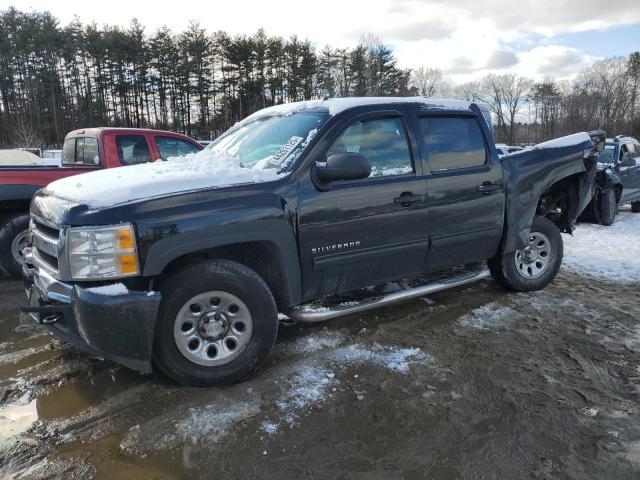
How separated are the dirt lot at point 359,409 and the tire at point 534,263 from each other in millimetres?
806

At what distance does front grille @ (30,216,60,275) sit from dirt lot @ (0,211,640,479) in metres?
0.81

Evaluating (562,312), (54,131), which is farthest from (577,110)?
(562,312)

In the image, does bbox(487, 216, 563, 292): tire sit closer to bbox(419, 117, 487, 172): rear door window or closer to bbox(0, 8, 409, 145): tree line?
bbox(419, 117, 487, 172): rear door window

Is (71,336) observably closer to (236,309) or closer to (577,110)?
(236,309)

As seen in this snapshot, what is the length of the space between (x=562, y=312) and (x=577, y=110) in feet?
250

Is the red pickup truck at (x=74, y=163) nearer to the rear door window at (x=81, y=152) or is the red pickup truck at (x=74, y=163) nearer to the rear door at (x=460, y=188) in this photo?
the rear door window at (x=81, y=152)

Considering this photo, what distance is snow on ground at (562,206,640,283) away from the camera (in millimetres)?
6334

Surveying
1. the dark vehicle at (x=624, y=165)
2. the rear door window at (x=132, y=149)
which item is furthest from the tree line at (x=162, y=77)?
the rear door window at (x=132, y=149)

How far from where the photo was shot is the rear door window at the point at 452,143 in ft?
14.1

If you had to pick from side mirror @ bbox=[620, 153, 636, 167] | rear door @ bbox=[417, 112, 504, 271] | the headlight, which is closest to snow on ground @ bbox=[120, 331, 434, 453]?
the headlight

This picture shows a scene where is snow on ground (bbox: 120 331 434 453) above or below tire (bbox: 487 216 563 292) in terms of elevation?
below

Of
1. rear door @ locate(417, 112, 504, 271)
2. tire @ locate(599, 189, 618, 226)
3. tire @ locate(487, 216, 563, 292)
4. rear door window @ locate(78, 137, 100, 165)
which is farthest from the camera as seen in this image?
tire @ locate(599, 189, 618, 226)

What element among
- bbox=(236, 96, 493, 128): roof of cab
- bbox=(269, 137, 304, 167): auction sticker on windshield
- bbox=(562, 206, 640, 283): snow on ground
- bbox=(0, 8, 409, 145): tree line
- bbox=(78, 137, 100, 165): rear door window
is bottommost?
bbox=(562, 206, 640, 283): snow on ground

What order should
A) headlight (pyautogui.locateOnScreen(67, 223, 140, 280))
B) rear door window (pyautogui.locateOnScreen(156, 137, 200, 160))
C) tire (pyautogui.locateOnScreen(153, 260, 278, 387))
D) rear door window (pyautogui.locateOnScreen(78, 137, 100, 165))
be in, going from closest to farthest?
headlight (pyautogui.locateOnScreen(67, 223, 140, 280)) < tire (pyautogui.locateOnScreen(153, 260, 278, 387)) < rear door window (pyautogui.locateOnScreen(78, 137, 100, 165)) < rear door window (pyautogui.locateOnScreen(156, 137, 200, 160))
